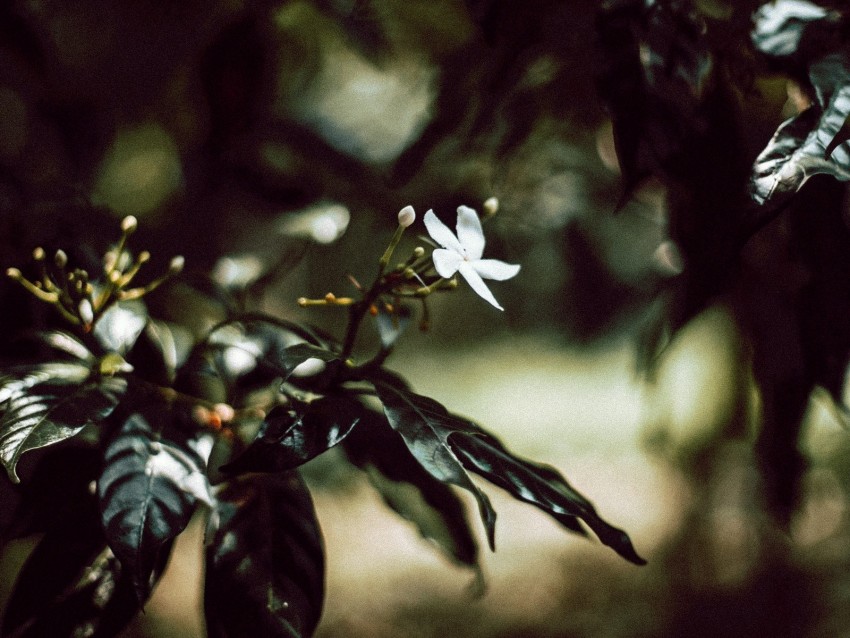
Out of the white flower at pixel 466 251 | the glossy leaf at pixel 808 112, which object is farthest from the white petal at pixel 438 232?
the glossy leaf at pixel 808 112

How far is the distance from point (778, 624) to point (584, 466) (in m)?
1.13

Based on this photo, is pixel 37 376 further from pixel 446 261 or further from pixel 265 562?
pixel 446 261

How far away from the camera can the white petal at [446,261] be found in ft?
1.87

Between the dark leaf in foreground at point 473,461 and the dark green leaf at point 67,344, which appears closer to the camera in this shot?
the dark leaf in foreground at point 473,461

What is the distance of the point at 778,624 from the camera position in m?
1.76

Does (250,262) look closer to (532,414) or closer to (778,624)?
(778,624)

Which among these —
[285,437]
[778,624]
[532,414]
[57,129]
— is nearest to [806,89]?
[285,437]

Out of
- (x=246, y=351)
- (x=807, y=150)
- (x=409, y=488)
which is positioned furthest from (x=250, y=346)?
(x=807, y=150)

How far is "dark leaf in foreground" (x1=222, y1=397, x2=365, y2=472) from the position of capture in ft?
1.78

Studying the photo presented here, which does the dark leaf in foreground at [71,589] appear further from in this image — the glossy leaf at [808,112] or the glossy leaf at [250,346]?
the glossy leaf at [808,112]

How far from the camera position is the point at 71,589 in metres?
0.65

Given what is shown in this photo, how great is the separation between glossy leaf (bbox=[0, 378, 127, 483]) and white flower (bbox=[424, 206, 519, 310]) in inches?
11.8

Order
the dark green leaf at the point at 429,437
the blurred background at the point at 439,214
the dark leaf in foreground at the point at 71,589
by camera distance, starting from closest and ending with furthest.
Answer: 1. the dark green leaf at the point at 429,437
2. the dark leaf in foreground at the point at 71,589
3. the blurred background at the point at 439,214

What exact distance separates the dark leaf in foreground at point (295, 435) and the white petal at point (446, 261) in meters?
0.14
